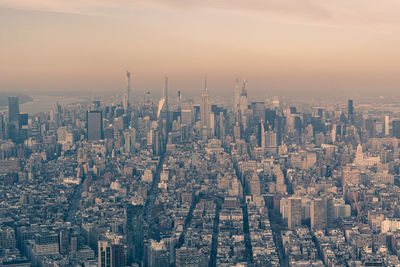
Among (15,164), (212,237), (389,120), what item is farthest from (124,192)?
(389,120)

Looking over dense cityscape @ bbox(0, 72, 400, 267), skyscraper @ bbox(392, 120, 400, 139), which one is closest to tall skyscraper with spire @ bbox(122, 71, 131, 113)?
dense cityscape @ bbox(0, 72, 400, 267)

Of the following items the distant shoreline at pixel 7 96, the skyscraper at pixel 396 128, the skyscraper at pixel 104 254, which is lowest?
the skyscraper at pixel 104 254

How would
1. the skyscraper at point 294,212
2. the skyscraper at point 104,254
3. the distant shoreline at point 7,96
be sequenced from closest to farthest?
the skyscraper at point 104,254 → the skyscraper at point 294,212 → the distant shoreline at point 7,96

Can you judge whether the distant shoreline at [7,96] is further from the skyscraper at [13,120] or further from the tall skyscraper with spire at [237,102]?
the tall skyscraper with spire at [237,102]

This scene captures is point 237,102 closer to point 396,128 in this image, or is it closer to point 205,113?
point 205,113

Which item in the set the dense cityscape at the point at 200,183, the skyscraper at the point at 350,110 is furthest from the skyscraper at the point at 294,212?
the skyscraper at the point at 350,110

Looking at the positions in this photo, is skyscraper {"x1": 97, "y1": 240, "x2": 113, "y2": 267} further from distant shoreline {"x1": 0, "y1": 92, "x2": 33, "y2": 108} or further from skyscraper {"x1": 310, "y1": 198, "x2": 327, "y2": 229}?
distant shoreline {"x1": 0, "y1": 92, "x2": 33, "y2": 108}

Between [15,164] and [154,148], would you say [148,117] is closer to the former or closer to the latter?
[154,148]

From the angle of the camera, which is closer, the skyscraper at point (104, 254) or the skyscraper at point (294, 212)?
the skyscraper at point (104, 254)
